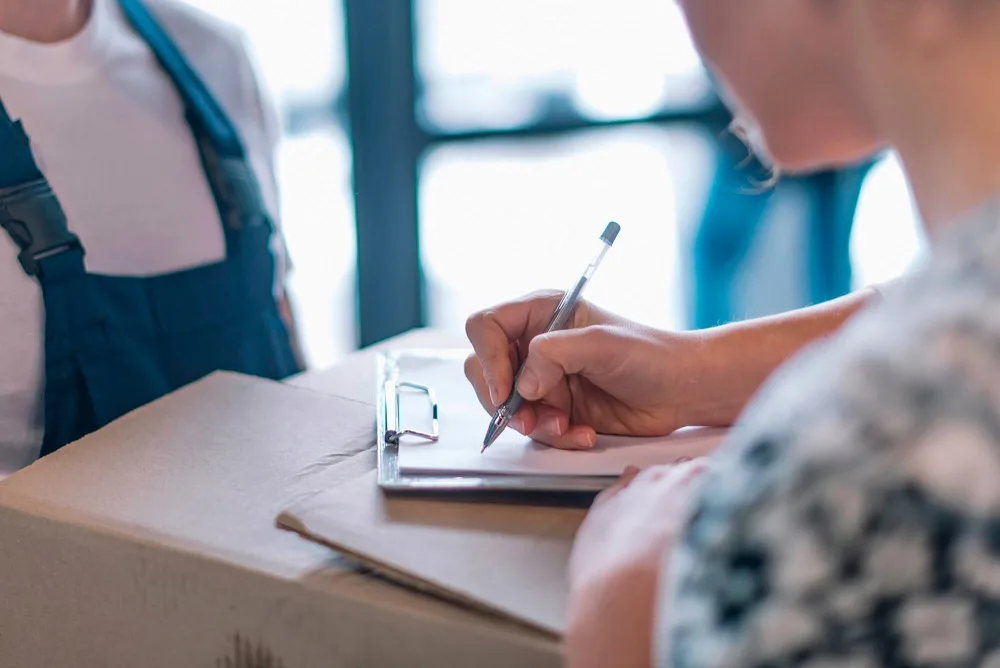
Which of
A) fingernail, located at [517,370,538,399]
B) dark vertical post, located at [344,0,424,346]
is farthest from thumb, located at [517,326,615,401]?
dark vertical post, located at [344,0,424,346]

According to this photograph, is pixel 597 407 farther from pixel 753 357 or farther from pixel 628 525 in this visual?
pixel 628 525

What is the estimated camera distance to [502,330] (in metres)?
0.71

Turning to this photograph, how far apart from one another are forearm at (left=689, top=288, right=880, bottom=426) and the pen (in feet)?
0.31

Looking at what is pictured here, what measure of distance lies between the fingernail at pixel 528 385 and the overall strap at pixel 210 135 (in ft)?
1.48

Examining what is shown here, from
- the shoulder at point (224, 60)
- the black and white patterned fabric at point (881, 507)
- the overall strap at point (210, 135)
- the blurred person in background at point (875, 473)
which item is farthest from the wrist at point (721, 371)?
the shoulder at point (224, 60)

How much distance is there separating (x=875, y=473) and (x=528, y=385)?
365mm

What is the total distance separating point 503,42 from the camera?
1.47 metres

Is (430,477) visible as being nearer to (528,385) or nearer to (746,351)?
(528,385)

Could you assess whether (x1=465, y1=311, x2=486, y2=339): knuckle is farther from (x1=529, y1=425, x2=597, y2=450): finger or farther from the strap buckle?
the strap buckle

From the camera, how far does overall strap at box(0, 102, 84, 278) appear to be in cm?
75

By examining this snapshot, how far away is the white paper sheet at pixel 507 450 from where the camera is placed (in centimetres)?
56

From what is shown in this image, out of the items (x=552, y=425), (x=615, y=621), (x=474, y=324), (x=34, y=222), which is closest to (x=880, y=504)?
(x=615, y=621)

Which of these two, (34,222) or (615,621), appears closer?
(615,621)

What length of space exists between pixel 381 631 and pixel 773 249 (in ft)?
3.96
